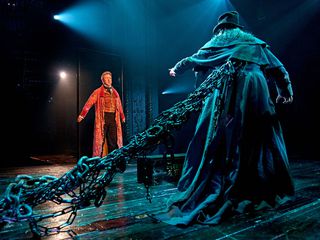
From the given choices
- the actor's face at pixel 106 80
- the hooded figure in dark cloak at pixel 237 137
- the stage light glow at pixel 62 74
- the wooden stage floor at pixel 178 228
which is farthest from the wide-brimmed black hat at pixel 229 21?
Result: the stage light glow at pixel 62 74

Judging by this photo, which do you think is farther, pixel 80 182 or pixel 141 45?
pixel 141 45

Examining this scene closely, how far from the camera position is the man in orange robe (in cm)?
768

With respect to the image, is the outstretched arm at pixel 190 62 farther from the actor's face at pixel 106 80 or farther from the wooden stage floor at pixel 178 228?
the actor's face at pixel 106 80

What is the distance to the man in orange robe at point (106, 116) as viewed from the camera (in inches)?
303

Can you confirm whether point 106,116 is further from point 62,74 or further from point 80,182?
point 80,182

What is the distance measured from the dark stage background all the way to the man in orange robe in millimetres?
531

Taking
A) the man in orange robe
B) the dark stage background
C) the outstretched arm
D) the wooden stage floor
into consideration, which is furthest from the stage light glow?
the outstretched arm

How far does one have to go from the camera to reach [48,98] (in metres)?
13.9

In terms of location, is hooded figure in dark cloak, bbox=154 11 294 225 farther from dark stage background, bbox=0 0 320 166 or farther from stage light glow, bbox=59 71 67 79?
stage light glow, bbox=59 71 67 79

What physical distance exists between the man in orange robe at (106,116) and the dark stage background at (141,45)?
53 centimetres

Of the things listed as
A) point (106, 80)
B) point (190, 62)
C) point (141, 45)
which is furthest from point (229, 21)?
point (141, 45)

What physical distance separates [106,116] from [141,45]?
316 centimetres

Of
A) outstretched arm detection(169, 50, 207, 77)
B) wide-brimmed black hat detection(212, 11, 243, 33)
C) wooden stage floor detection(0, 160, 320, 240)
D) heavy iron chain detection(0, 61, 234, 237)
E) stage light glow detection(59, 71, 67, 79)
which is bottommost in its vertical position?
wooden stage floor detection(0, 160, 320, 240)

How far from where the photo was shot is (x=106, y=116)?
7941 mm
